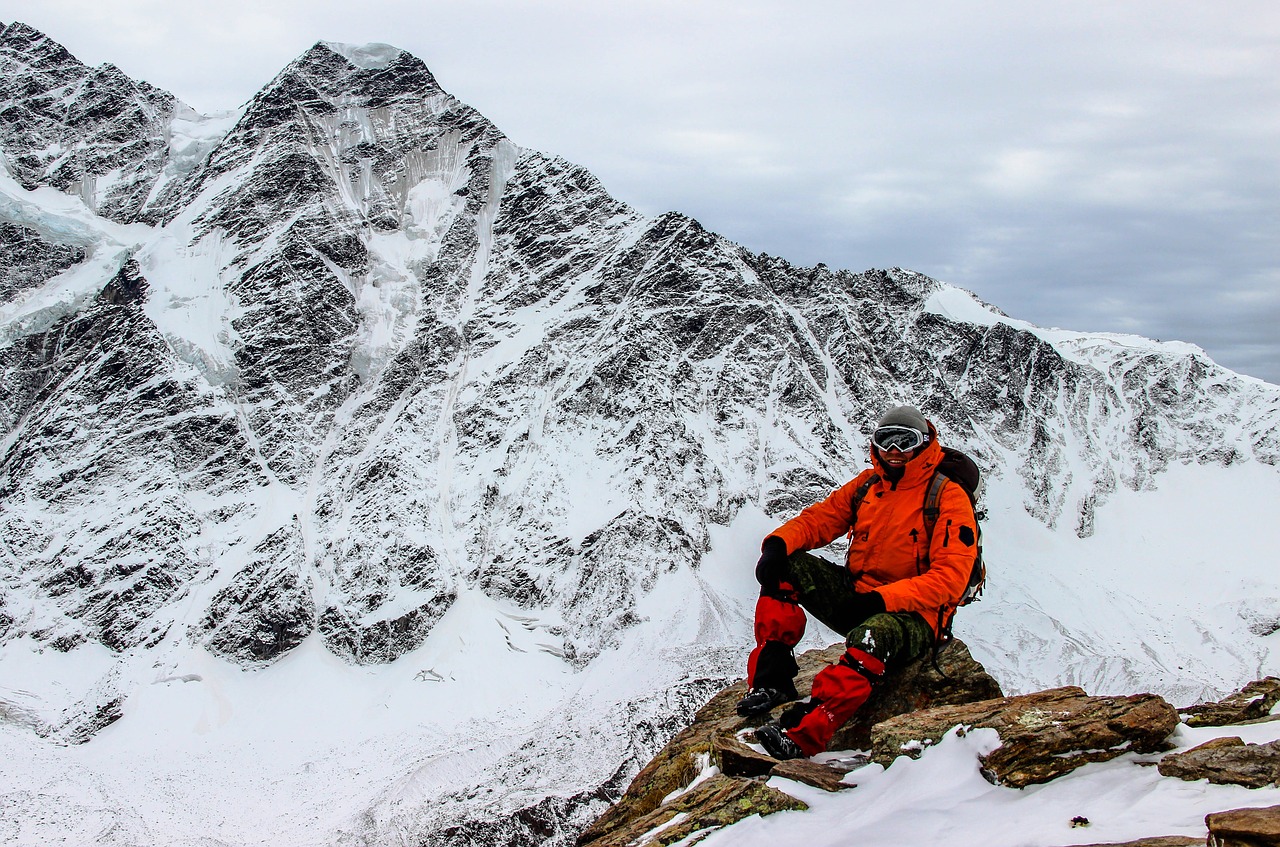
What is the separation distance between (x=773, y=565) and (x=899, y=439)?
6.80ft

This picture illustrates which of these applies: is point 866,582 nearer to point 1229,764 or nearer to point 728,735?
point 728,735

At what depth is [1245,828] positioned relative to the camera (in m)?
4.26

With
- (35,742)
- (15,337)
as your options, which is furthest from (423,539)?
(15,337)

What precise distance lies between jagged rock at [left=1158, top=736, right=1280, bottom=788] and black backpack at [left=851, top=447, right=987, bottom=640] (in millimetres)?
2802

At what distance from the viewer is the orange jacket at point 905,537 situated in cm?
810

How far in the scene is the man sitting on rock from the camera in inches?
305

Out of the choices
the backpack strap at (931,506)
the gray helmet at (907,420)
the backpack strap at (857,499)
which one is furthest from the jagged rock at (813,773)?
the gray helmet at (907,420)

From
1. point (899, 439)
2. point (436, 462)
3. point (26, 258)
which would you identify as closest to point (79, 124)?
point (26, 258)

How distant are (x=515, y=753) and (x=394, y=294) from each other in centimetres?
7185

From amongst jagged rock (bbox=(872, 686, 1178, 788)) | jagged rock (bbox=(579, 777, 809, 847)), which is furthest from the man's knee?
jagged rock (bbox=(579, 777, 809, 847))

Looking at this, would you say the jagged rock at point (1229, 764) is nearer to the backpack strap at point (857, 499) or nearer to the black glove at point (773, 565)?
the black glove at point (773, 565)

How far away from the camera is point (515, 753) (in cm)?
6950

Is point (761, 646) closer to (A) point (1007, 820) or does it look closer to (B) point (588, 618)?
(A) point (1007, 820)

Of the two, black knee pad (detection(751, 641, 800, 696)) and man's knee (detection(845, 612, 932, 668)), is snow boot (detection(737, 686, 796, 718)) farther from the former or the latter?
man's knee (detection(845, 612, 932, 668))
